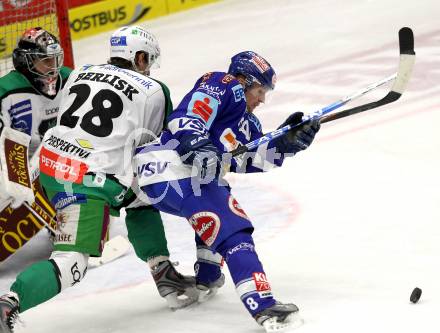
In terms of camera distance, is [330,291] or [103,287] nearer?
[330,291]

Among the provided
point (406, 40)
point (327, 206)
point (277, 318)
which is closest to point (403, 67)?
point (406, 40)

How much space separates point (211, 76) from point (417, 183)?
2.22 metres

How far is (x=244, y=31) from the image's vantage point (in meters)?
10.8

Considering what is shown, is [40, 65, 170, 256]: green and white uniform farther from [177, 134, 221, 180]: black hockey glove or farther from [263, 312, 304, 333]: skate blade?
[263, 312, 304, 333]: skate blade

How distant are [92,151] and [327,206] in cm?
192

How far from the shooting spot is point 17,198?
18.3 feet

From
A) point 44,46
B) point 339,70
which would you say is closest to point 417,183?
point 44,46

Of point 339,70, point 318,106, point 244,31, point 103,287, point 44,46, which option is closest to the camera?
point 103,287

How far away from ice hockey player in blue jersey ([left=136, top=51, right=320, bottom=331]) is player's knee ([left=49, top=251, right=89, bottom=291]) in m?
0.38

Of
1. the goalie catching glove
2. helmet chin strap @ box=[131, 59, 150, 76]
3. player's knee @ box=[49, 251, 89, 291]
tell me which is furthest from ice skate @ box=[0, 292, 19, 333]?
the goalie catching glove

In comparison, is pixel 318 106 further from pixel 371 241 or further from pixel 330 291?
pixel 330 291

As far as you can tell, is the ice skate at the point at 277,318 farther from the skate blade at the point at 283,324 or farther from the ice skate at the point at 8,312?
the ice skate at the point at 8,312

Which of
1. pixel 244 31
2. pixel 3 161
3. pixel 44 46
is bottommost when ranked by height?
pixel 244 31

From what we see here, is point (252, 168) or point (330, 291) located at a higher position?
point (252, 168)
